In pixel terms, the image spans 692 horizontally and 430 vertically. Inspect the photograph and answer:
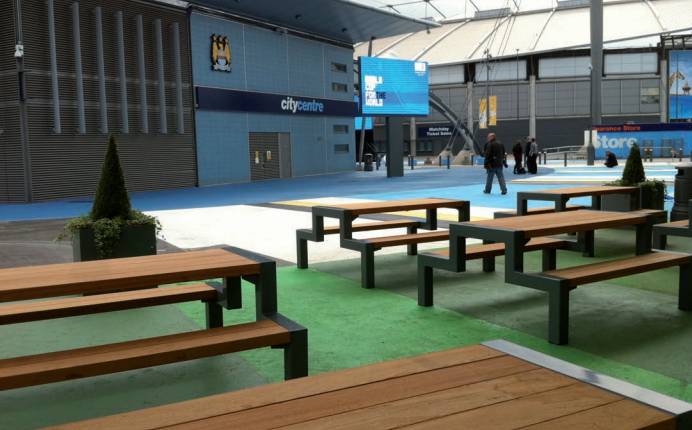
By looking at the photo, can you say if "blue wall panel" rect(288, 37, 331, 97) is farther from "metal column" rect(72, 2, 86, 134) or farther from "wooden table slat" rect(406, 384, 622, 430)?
"wooden table slat" rect(406, 384, 622, 430)

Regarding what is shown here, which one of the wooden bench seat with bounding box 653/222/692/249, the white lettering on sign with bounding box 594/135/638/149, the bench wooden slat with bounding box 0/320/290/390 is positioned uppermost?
the white lettering on sign with bounding box 594/135/638/149

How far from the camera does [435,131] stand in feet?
222

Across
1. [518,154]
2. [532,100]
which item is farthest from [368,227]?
[532,100]

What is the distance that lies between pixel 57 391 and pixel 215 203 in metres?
14.3

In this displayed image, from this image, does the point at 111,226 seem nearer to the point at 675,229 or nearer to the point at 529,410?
the point at 529,410

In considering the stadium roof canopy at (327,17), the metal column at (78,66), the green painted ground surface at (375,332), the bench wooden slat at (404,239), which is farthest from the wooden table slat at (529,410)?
the stadium roof canopy at (327,17)

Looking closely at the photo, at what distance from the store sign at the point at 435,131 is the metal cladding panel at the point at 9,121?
51177 millimetres

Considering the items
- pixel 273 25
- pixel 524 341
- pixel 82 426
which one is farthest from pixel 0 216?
pixel 273 25

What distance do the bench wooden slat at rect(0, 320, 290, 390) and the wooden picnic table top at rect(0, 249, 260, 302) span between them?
32 cm

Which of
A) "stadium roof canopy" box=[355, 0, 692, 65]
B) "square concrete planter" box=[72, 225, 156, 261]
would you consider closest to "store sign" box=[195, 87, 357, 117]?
"square concrete planter" box=[72, 225, 156, 261]

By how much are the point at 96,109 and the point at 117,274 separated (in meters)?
20.5

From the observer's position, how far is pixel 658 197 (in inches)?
391

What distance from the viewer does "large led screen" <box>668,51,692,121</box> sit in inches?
1861

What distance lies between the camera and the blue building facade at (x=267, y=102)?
2727 centimetres
